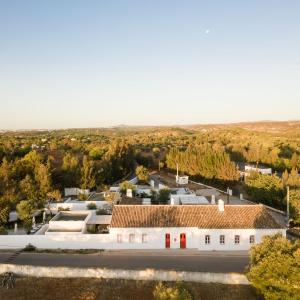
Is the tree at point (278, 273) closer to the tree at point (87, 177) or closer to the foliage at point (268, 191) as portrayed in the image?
the foliage at point (268, 191)

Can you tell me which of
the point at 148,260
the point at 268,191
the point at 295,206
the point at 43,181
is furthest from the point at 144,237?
the point at 43,181

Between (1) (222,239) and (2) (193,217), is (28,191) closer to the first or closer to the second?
(2) (193,217)

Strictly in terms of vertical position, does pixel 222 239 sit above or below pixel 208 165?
below

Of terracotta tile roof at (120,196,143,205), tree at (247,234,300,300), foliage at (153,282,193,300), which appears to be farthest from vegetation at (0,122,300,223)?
foliage at (153,282,193,300)

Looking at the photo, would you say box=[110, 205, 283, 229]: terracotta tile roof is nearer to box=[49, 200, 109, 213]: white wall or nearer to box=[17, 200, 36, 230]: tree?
box=[17, 200, 36, 230]: tree

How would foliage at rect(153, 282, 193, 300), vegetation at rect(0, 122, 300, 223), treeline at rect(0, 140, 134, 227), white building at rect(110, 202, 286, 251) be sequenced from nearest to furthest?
foliage at rect(153, 282, 193, 300) < white building at rect(110, 202, 286, 251) < treeline at rect(0, 140, 134, 227) < vegetation at rect(0, 122, 300, 223)

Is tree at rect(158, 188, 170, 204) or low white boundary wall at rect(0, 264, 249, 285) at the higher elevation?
tree at rect(158, 188, 170, 204)

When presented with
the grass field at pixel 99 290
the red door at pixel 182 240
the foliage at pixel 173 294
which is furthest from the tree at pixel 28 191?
the foliage at pixel 173 294
